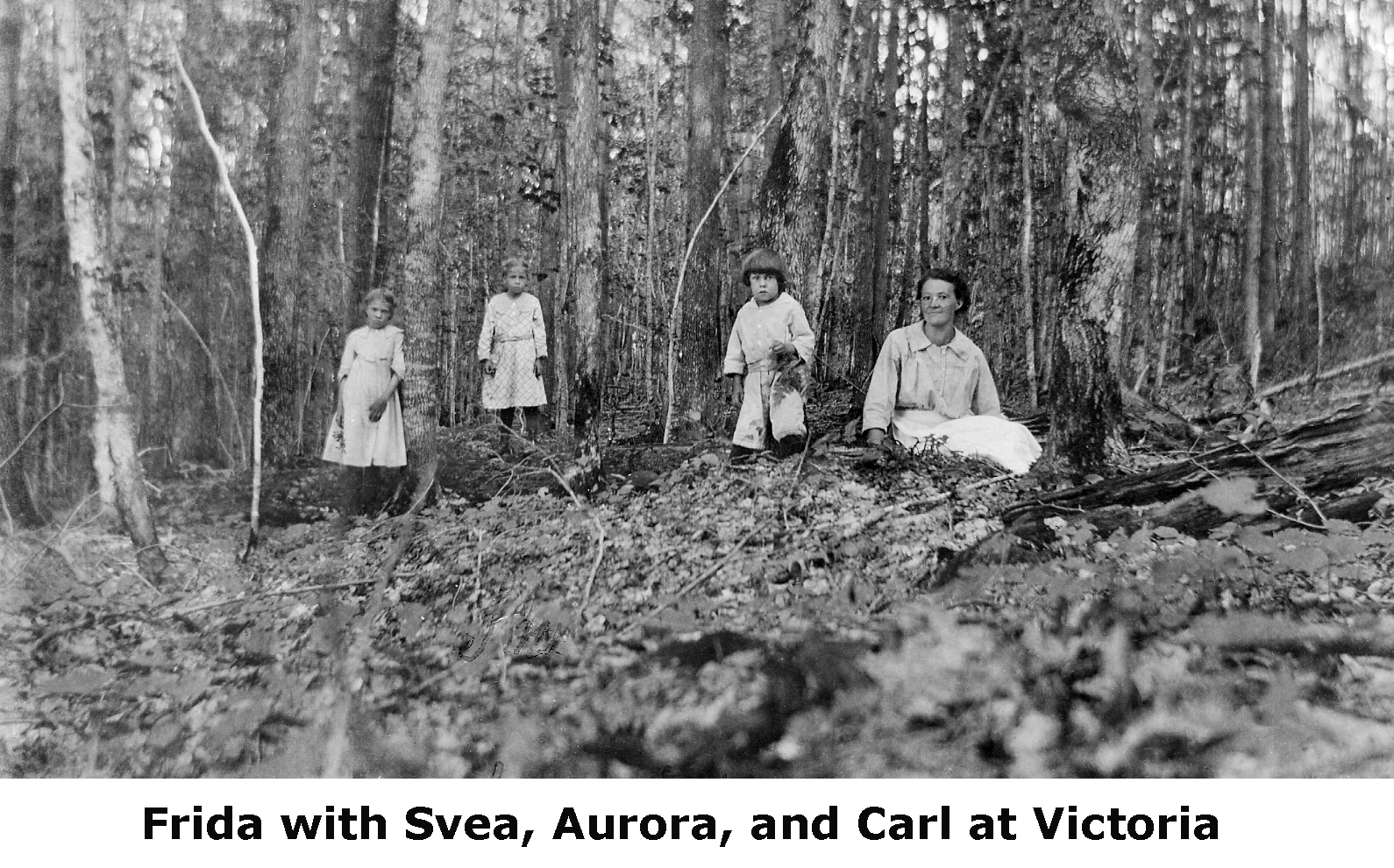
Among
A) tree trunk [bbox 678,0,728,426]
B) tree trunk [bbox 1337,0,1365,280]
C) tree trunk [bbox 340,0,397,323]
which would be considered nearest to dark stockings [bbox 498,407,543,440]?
tree trunk [bbox 678,0,728,426]

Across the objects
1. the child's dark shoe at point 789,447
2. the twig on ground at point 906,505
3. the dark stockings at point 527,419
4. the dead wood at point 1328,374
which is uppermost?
the dead wood at point 1328,374

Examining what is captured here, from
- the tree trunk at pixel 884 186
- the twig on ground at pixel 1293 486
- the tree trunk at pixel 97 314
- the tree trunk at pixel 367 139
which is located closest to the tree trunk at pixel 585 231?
the tree trunk at pixel 367 139

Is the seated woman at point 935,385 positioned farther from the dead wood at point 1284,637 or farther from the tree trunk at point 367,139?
the tree trunk at point 367,139

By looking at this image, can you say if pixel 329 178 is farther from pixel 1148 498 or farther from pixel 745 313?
pixel 1148 498

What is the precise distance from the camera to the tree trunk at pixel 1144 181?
4.64 metres

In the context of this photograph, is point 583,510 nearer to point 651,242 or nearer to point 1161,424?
point 651,242

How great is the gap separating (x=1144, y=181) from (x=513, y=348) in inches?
148

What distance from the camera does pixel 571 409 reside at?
4848 millimetres

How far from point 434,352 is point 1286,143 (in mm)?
5132

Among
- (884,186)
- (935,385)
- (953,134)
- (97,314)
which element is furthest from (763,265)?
(97,314)

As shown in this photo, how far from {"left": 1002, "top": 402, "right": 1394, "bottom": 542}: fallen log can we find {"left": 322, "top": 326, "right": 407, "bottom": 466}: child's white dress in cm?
356

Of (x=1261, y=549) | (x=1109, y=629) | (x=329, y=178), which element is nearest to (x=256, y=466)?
(x=329, y=178)

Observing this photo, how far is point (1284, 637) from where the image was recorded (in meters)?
4.02

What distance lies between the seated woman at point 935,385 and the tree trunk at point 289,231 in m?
3.39
